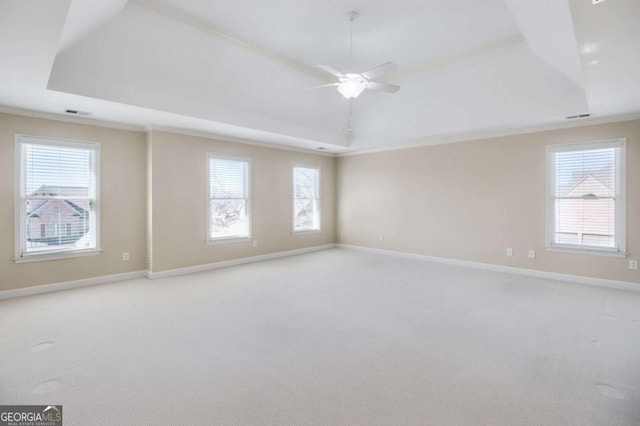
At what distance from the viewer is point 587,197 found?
4645 millimetres

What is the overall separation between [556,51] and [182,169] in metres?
5.26

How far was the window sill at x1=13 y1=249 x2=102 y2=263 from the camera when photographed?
4.06 meters

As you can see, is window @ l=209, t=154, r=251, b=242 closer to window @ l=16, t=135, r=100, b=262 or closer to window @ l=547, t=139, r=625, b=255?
window @ l=16, t=135, r=100, b=262

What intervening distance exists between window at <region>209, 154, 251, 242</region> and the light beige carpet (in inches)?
66.5

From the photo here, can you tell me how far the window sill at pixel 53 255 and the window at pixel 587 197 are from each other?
23.2 feet

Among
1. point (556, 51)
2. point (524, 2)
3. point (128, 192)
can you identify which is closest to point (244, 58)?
point (128, 192)

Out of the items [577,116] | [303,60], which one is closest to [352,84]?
[303,60]

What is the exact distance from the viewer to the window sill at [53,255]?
4.06 m

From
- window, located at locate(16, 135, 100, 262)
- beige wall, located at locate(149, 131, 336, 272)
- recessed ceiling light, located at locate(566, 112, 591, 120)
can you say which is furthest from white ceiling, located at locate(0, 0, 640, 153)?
window, located at locate(16, 135, 100, 262)

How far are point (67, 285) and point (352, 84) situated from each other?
4.74 m

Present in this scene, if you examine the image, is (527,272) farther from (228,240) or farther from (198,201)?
(198,201)

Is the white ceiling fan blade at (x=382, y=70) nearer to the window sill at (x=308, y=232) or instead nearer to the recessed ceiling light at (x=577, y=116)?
the recessed ceiling light at (x=577, y=116)

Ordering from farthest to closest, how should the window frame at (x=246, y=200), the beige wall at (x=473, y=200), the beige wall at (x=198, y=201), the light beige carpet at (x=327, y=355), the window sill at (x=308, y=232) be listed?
the window sill at (x=308, y=232) → the window frame at (x=246, y=200) → the beige wall at (x=198, y=201) → the beige wall at (x=473, y=200) → the light beige carpet at (x=327, y=355)

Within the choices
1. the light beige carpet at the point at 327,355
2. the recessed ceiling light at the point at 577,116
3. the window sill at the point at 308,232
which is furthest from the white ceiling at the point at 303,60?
the light beige carpet at the point at 327,355
